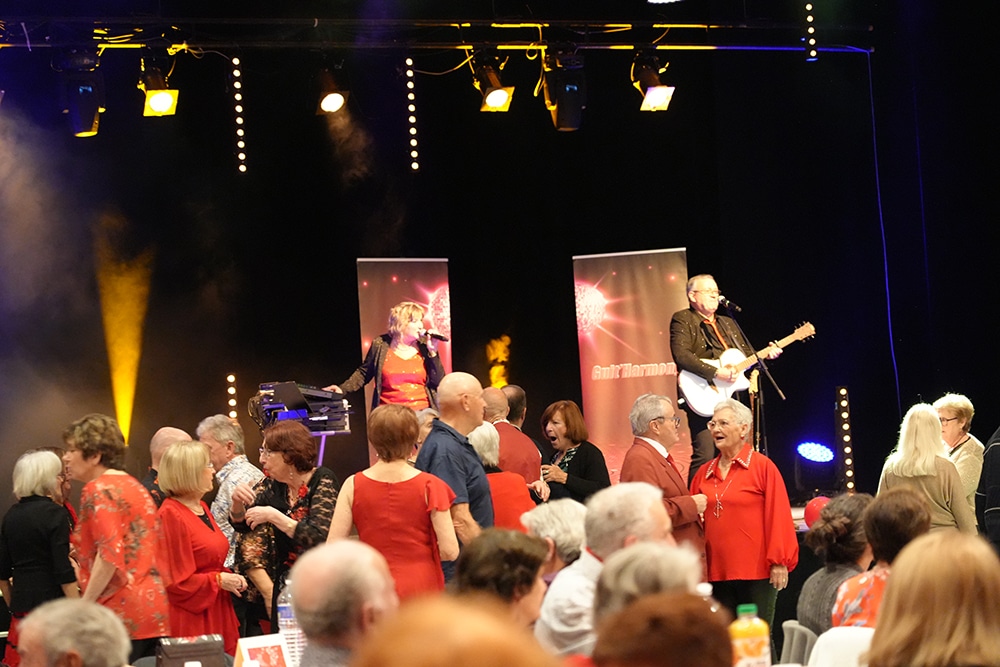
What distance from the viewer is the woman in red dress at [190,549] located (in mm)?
5219

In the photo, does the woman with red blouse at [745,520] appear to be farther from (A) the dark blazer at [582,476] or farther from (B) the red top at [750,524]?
(A) the dark blazer at [582,476]

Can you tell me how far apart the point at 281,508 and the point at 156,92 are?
463 centimetres

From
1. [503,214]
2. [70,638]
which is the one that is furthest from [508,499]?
[503,214]

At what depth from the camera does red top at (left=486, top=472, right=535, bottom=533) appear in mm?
5730

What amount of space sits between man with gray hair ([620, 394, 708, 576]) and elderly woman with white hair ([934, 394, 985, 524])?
1.93 meters

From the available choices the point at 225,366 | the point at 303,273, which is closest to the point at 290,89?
the point at 303,273

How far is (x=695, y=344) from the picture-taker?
8.66 meters

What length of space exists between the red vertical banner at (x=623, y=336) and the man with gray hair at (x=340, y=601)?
7.52 metres

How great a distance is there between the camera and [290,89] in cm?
1070

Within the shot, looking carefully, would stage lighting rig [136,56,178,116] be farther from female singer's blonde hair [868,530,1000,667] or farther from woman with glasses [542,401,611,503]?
female singer's blonde hair [868,530,1000,667]

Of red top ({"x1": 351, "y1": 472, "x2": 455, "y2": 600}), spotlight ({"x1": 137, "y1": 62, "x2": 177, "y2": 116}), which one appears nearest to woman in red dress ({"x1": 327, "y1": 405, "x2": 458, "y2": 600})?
red top ({"x1": 351, "y1": 472, "x2": 455, "y2": 600})

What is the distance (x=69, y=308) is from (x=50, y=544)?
4.94 meters

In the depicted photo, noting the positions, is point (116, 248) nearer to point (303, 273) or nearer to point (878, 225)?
point (303, 273)

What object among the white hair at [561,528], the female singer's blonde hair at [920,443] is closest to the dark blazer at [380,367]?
the female singer's blonde hair at [920,443]
